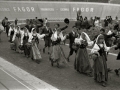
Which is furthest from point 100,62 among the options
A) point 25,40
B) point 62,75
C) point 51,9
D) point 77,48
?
point 51,9

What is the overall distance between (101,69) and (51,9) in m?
27.0

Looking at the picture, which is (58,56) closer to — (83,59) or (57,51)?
(57,51)

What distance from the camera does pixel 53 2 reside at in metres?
35.7

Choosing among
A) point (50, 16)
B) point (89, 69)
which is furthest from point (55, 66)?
point (50, 16)

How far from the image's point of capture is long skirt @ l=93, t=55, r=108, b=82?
906 centimetres

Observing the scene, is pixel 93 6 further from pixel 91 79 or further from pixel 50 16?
pixel 91 79

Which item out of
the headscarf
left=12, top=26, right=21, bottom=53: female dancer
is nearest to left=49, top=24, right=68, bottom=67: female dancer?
the headscarf

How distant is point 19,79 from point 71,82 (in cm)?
175

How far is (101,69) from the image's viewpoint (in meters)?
9.05

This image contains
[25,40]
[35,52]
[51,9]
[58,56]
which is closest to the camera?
[58,56]

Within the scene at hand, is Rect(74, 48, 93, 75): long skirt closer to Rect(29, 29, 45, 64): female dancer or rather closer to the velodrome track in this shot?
the velodrome track

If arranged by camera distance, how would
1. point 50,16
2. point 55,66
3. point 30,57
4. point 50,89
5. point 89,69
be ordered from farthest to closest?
point 50,16, point 30,57, point 55,66, point 89,69, point 50,89

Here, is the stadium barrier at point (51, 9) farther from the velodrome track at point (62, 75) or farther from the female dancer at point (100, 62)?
the female dancer at point (100, 62)

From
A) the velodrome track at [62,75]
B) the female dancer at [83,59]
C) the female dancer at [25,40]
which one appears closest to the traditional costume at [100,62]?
the velodrome track at [62,75]
